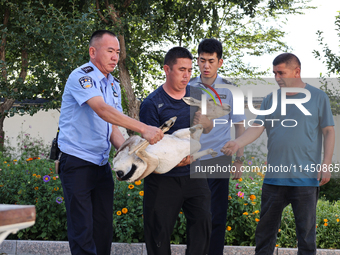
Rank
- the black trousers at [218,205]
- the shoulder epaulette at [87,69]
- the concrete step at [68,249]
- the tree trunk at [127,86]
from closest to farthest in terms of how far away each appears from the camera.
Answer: the shoulder epaulette at [87,69] < the black trousers at [218,205] < the concrete step at [68,249] < the tree trunk at [127,86]

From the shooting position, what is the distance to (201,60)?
413 cm

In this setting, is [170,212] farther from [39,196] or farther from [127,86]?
[127,86]

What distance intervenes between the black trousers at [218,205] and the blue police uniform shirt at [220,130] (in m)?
0.08

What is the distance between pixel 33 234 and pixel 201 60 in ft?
10.3

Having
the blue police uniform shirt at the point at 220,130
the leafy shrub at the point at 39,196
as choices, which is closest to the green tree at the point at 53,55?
the leafy shrub at the point at 39,196

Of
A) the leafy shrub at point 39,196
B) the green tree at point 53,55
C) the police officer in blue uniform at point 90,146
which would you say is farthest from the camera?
the green tree at point 53,55

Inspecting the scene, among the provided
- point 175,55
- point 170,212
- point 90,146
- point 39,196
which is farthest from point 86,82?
point 39,196

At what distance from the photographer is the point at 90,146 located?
11.2 feet

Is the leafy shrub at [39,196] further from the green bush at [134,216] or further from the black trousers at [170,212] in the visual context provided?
the black trousers at [170,212]

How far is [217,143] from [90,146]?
1.32 m

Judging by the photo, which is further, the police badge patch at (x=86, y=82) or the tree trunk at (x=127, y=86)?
the tree trunk at (x=127, y=86)

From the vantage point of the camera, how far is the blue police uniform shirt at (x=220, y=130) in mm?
4008

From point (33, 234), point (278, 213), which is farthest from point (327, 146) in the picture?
point (33, 234)

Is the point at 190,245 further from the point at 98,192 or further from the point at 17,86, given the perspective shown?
the point at 17,86
